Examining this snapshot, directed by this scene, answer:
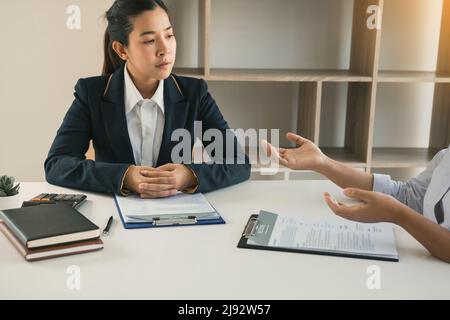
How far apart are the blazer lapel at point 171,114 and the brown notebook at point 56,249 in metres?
0.74

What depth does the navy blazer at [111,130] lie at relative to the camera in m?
1.59

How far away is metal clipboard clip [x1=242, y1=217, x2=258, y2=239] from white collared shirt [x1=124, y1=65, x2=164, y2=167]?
64 cm

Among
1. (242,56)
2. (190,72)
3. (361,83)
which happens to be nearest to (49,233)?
(190,72)

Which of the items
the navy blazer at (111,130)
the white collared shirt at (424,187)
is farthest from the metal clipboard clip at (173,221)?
the white collared shirt at (424,187)

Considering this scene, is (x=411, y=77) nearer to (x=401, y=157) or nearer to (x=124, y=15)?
(x=401, y=157)

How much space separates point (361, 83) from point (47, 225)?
2.04 m

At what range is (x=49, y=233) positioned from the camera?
1114 mm

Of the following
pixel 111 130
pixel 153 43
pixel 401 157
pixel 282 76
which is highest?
pixel 153 43

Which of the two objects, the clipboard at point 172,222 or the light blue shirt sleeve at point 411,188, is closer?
the clipboard at point 172,222

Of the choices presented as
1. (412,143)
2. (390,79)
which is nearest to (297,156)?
(390,79)

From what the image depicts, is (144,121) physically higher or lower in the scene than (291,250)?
higher

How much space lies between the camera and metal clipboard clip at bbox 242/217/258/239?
1242 mm

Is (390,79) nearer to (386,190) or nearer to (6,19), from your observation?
(386,190)

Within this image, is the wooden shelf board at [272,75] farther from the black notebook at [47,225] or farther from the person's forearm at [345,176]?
the black notebook at [47,225]
